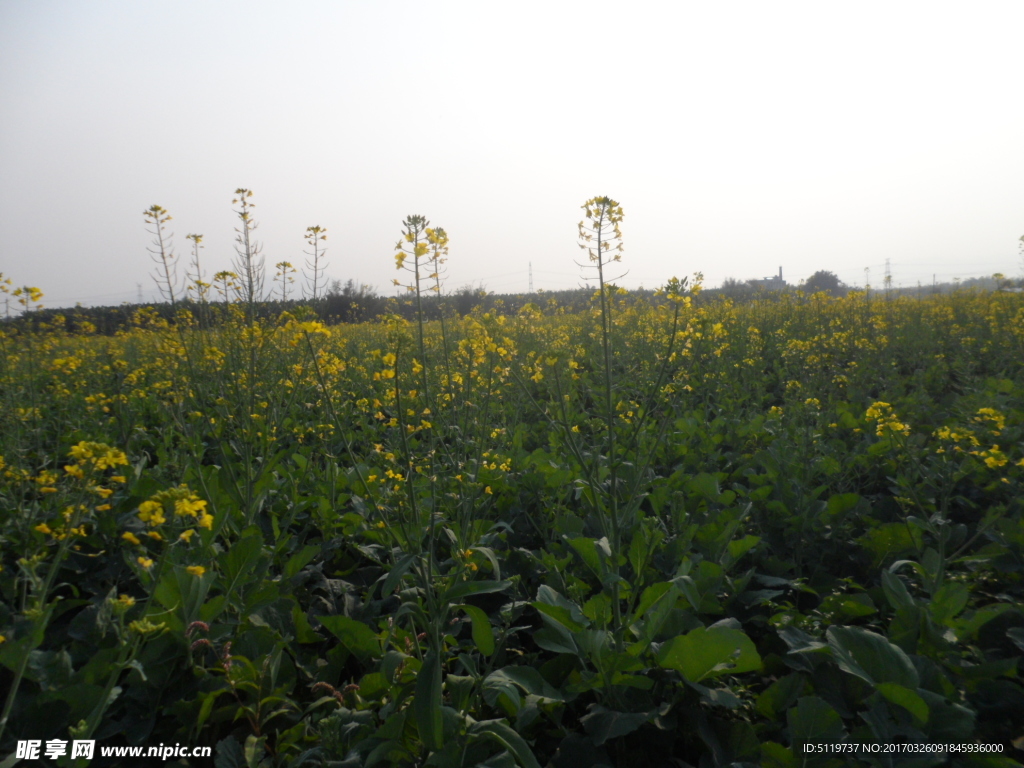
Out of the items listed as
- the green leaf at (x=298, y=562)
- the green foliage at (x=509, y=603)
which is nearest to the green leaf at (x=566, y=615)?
the green foliage at (x=509, y=603)

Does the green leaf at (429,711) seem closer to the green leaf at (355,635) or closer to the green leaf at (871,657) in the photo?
the green leaf at (355,635)

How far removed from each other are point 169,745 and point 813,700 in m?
1.98

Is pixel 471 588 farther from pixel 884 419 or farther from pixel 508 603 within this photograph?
pixel 884 419

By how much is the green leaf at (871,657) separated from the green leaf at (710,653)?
259 mm

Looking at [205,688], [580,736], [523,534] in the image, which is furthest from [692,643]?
[205,688]

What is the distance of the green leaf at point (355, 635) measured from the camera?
6.42 feet

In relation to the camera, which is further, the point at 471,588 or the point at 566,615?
the point at 566,615

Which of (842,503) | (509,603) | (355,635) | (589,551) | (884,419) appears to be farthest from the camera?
(884,419)

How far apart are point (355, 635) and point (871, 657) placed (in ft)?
5.60

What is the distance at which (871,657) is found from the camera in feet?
5.23

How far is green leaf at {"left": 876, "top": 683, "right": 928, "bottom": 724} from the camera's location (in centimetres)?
140

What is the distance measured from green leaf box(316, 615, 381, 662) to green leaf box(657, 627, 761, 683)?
41.3 inches

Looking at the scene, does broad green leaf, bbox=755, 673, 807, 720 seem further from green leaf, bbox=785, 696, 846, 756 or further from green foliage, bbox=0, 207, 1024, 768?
green leaf, bbox=785, 696, 846, 756

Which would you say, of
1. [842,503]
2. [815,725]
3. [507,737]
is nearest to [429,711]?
[507,737]
